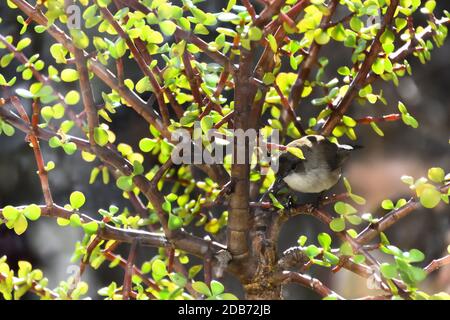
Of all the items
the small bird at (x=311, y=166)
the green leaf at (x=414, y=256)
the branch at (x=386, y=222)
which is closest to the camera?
the green leaf at (x=414, y=256)

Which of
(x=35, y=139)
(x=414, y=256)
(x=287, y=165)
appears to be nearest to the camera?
(x=414, y=256)

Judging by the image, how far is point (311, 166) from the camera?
0.77m

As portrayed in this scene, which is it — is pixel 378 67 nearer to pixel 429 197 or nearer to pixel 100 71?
pixel 429 197

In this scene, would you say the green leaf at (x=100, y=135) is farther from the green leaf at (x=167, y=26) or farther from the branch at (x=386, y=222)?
the branch at (x=386, y=222)

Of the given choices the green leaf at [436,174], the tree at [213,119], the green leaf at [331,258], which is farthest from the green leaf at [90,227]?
the green leaf at [436,174]

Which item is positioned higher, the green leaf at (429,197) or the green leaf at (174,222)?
the green leaf at (174,222)

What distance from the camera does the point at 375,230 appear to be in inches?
23.8

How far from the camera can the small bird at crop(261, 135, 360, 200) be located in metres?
0.74

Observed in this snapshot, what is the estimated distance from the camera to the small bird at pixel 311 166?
29.2 inches

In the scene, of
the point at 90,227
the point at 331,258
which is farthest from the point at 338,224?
the point at 90,227

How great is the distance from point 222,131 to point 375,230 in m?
0.20

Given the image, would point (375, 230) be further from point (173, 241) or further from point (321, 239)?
A: point (173, 241)
